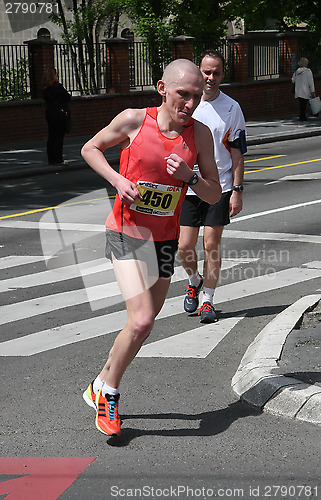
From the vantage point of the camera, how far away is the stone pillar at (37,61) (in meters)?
24.2

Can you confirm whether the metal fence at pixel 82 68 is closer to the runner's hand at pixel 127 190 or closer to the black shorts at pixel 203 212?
the black shorts at pixel 203 212

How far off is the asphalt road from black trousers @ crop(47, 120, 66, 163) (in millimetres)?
7098

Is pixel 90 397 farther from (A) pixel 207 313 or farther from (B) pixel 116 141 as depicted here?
(A) pixel 207 313

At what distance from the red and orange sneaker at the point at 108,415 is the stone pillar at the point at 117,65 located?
73.7 ft

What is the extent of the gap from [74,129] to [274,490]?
21.8m

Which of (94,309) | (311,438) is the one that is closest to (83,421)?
(311,438)

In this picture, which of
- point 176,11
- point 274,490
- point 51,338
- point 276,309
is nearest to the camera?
point 274,490

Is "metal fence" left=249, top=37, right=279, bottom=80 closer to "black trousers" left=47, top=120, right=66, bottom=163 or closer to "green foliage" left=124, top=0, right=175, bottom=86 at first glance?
"green foliage" left=124, top=0, right=175, bottom=86

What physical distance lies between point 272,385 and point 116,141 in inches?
66.7

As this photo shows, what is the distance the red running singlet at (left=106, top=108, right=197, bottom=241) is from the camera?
4.44 meters

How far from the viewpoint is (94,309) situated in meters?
7.27

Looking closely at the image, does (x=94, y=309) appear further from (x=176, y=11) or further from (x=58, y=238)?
(x=176, y=11)

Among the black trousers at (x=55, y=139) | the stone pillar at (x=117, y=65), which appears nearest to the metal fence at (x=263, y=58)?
the stone pillar at (x=117, y=65)

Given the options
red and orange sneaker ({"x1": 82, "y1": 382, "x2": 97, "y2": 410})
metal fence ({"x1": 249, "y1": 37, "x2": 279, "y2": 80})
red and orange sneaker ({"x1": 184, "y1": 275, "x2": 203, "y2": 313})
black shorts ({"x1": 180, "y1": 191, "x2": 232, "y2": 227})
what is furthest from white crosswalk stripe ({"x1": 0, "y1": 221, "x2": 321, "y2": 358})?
metal fence ({"x1": 249, "y1": 37, "x2": 279, "y2": 80})
